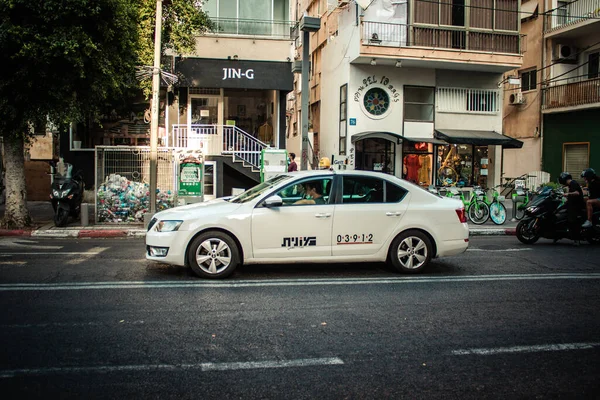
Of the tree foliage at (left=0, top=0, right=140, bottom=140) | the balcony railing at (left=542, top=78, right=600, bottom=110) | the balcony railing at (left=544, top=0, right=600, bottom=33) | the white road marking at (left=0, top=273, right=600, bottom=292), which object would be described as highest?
the balcony railing at (left=544, top=0, right=600, bottom=33)

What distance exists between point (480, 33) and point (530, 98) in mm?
6295

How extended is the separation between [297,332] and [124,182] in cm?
984

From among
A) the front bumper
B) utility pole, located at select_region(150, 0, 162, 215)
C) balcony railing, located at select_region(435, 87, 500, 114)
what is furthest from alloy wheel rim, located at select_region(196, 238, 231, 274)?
balcony railing, located at select_region(435, 87, 500, 114)

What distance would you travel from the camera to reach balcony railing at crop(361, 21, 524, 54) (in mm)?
20328

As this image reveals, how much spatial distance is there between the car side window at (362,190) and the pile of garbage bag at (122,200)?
24.8ft

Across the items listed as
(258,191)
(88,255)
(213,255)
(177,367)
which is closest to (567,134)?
(258,191)

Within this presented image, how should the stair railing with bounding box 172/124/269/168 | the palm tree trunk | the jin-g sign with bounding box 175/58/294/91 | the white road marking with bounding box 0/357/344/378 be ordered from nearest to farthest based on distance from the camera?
1. the white road marking with bounding box 0/357/344/378
2. the palm tree trunk
3. the stair railing with bounding box 172/124/269/168
4. the jin-g sign with bounding box 175/58/294/91

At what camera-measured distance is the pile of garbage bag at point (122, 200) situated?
1373 centimetres

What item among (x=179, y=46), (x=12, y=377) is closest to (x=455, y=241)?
(x=12, y=377)

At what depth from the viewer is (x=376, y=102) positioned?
21.6m

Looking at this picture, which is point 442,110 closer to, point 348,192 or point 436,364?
point 348,192

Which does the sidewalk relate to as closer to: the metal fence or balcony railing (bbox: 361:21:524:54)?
the metal fence

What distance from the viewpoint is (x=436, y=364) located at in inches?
174

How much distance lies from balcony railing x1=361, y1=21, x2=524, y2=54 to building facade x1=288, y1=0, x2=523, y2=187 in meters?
0.04
